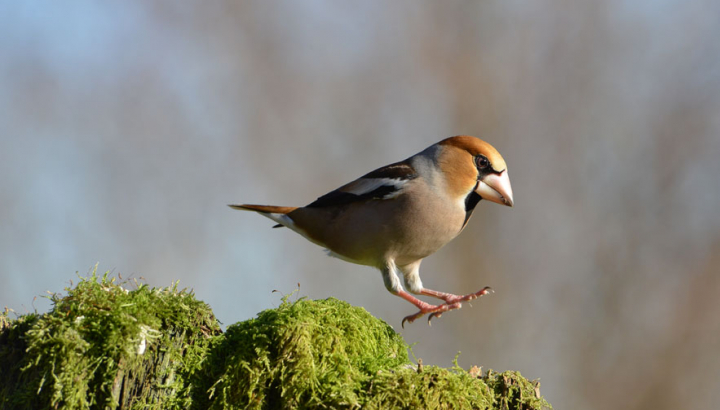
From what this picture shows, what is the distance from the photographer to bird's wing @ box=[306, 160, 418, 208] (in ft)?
12.1

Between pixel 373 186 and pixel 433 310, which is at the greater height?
pixel 373 186

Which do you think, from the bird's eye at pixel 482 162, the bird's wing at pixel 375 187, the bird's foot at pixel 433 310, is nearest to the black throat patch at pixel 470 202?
the bird's eye at pixel 482 162

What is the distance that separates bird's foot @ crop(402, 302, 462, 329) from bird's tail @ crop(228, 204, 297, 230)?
1.12 meters

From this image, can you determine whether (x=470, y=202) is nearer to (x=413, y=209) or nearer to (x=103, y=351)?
(x=413, y=209)

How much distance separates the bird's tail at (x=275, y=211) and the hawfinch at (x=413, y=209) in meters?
0.27

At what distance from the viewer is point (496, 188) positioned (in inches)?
145

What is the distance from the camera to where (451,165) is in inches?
148

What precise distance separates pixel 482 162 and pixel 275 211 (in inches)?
61.9

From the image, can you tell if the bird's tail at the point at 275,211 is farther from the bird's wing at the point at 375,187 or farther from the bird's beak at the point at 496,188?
the bird's beak at the point at 496,188

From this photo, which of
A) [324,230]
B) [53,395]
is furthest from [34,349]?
[324,230]

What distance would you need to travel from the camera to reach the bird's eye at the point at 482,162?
3708 millimetres

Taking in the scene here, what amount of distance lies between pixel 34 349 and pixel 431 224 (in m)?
2.28

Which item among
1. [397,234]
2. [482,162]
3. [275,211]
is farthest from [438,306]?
[275,211]

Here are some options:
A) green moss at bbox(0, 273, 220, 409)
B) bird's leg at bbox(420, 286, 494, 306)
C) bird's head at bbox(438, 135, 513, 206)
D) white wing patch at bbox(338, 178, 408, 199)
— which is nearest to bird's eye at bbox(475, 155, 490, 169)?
bird's head at bbox(438, 135, 513, 206)
